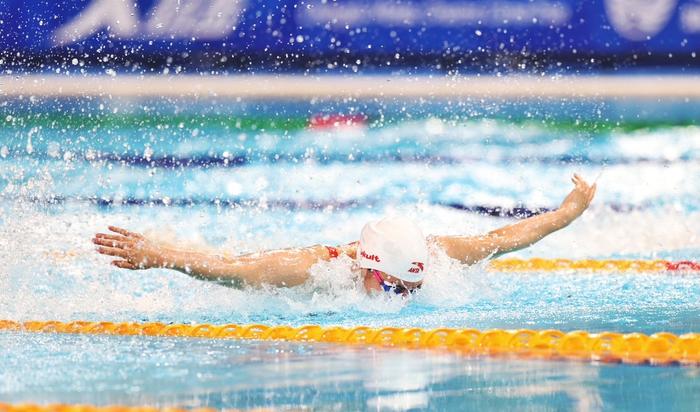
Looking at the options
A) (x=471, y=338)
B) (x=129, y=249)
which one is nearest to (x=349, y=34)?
(x=129, y=249)

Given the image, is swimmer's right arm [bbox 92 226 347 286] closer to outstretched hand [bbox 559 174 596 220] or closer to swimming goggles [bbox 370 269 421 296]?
swimming goggles [bbox 370 269 421 296]

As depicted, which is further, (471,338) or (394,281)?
(394,281)

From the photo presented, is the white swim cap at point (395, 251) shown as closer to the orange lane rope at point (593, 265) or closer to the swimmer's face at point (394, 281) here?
the swimmer's face at point (394, 281)

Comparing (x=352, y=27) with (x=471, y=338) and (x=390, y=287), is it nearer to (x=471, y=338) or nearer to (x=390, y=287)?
(x=390, y=287)

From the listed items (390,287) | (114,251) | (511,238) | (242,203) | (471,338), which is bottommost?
(471,338)

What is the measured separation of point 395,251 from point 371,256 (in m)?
0.11

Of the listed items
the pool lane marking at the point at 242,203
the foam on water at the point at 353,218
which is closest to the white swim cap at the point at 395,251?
the foam on water at the point at 353,218

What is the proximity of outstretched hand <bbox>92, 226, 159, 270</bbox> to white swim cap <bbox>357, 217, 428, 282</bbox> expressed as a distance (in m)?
0.90

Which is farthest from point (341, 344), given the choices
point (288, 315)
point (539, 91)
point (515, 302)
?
point (539, 91)

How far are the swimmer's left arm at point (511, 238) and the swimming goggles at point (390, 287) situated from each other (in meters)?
0.36

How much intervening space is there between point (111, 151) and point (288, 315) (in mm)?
5734

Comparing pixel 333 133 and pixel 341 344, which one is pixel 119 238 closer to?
pixel 341 344

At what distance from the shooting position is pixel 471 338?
346 centimetres

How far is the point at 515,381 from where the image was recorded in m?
2.78
